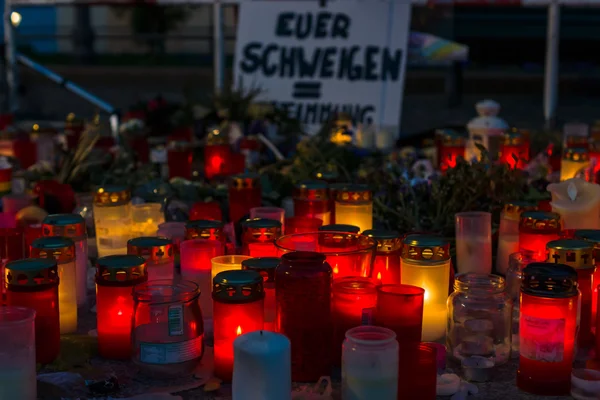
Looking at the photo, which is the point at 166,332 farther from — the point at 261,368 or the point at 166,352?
the point at 261,368

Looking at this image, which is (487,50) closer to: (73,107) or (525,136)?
(73,107)

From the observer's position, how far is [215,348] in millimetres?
1843

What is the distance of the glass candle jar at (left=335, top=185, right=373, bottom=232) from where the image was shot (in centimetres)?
250

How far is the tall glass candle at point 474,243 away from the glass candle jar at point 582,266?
→ 1.69 ft

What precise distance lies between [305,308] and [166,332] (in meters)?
0.29

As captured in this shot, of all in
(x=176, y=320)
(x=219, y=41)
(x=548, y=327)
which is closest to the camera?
(x=548, y=327)

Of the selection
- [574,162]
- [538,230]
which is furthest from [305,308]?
[574,162]

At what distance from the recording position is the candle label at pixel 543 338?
1707 mm

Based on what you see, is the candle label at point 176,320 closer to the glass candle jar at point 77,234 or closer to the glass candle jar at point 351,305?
the glass candle jar at point 351,305

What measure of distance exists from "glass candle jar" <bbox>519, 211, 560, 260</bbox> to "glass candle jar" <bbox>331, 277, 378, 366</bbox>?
1.87 ft

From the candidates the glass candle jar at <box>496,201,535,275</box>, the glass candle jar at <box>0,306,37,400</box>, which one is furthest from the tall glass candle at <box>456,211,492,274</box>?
the glass candle jar at <box>0,306,37,400</box>

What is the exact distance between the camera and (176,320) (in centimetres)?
183

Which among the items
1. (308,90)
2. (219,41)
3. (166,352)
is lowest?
(166,352)

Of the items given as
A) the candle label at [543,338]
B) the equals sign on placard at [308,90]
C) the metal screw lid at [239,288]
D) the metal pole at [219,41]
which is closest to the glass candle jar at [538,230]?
the candle label at [543,338]
